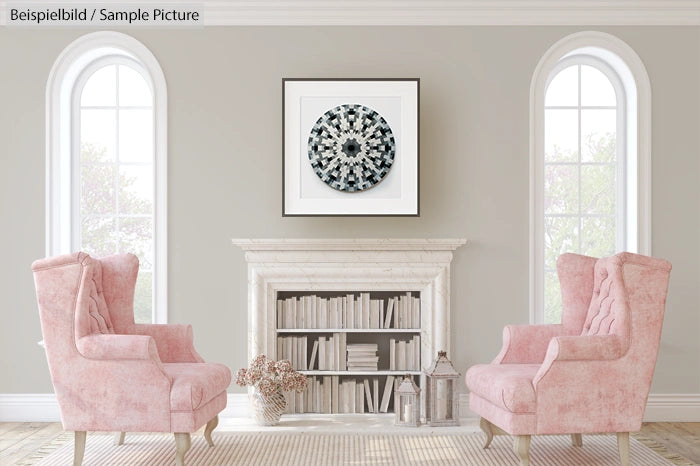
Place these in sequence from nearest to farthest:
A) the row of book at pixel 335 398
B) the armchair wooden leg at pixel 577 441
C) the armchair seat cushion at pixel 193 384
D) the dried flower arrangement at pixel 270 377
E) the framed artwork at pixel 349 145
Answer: the armchair seat cushion at pixel 193 384 → the armchair wooden leg at pixel 577 441 → the dried flower arrangement at pixel 270 377 → the framed artwork at pixel 349 145 → the row of book at pixel 335 398

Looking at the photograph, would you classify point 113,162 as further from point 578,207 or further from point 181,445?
point 578,207

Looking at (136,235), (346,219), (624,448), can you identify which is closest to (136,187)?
(136,235)

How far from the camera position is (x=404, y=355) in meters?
5.22

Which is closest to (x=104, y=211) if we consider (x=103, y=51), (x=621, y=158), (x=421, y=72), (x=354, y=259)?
(x=103, y=51)

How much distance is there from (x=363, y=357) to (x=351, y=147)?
1.43m

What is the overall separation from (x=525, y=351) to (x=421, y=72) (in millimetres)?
2044

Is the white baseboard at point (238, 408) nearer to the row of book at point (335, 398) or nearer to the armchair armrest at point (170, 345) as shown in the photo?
the row of book at point (335, 398)

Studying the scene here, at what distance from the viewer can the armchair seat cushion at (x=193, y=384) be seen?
3.72m

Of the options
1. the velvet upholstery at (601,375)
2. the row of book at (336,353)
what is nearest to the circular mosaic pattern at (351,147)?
the row of book at (336,353)

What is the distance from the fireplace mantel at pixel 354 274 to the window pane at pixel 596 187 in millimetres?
1075

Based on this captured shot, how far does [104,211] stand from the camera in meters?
5.50

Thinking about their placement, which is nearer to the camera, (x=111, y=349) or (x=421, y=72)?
(x=111, y=349)

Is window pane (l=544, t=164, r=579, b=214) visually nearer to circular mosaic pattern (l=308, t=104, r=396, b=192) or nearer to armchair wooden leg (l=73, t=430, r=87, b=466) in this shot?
circular mosaic pattern (l=308, t=104, r=396, b=192)

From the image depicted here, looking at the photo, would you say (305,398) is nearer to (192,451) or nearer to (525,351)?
(192,451)
